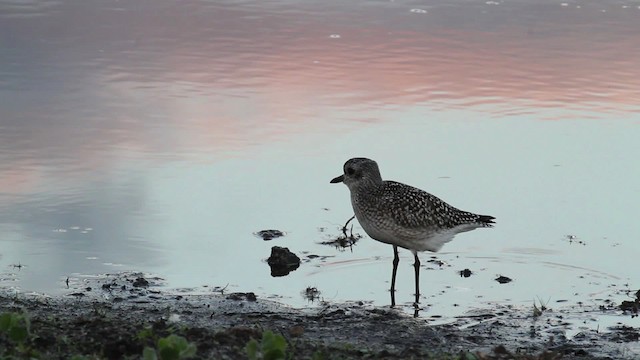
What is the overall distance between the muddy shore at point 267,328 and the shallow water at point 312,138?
0.33 meters

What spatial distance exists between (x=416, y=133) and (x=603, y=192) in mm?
2077

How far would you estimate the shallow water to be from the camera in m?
9.80

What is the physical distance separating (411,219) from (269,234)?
1195 mm

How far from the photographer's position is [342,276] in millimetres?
9625

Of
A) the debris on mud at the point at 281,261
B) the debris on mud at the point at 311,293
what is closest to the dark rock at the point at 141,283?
the debris on mud at the point at 281,261

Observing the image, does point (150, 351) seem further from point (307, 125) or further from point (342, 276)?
point (307, 125)

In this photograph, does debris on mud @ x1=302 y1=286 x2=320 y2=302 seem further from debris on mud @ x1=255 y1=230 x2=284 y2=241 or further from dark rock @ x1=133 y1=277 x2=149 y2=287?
dark rock @ x1=133 y1=277 x2=149 y2=287

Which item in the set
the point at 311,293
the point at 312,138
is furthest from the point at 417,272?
the point at 312,138

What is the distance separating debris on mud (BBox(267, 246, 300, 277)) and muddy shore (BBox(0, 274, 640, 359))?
2.16ft

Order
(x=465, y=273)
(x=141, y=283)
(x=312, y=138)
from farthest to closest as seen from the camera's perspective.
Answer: (x=312, y=138) → (x=465, y=273) → (x=141, y=283)

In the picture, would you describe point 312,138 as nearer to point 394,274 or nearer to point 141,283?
point 394,274

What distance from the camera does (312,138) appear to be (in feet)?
40.3

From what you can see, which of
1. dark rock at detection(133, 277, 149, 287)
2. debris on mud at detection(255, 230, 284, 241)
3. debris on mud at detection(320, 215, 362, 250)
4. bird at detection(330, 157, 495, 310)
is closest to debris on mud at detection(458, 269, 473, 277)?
bird at detection(330, 157, 495, 310)

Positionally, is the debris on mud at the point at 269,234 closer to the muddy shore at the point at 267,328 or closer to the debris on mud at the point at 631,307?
the muddy shore at the point at 267,328
